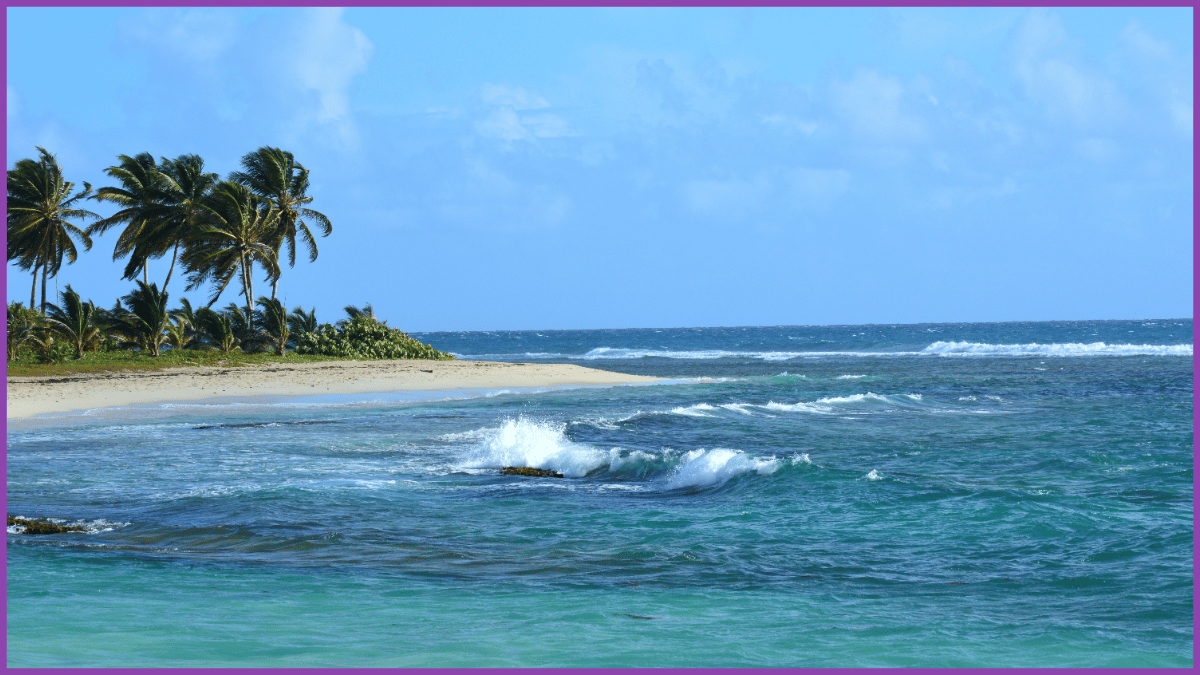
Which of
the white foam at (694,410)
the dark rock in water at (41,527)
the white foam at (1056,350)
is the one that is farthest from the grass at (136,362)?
the white foam at (1056,350)

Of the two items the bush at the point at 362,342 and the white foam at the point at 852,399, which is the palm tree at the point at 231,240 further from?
the white foam at the point at 852,399

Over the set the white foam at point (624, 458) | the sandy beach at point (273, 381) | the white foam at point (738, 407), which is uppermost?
the sandy beach at point (273, 381)

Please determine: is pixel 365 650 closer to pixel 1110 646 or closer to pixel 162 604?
pixel 162 604

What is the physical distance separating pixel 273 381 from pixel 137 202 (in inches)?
552

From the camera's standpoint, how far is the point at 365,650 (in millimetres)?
5914

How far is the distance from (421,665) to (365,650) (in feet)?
1.56

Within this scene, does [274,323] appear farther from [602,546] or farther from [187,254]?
[602,546]

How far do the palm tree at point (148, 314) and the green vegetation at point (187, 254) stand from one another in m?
0.03

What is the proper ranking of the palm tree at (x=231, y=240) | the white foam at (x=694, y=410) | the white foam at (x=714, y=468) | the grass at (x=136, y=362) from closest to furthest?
the white foam at (x=714, y=468) < the white foam at (x=694, y=410) < the grass at (x=136, y=362) < the palm tree at (x=231, y=240)

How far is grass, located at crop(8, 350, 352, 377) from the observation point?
1162 inches

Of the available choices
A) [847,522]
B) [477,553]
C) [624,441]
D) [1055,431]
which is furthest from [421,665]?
[1055,431]

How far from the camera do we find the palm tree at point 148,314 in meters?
33.2

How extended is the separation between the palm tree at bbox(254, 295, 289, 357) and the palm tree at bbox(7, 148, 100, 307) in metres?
7.60

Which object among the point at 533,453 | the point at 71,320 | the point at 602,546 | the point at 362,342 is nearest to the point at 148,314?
the point at 71,320
